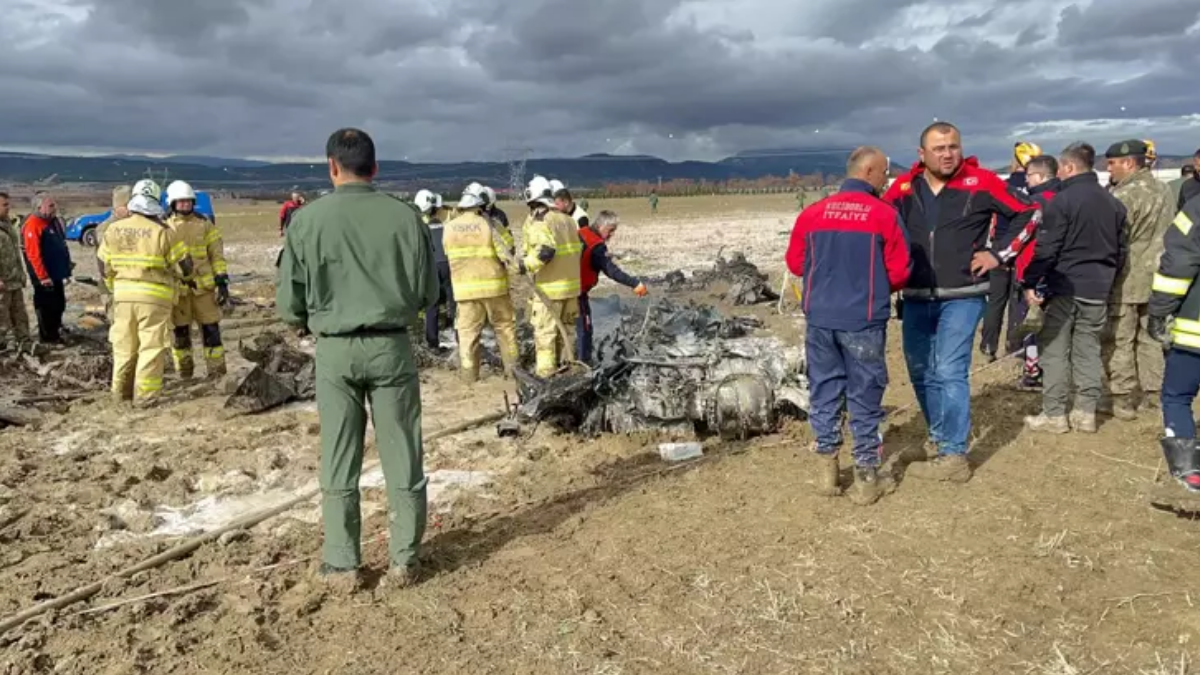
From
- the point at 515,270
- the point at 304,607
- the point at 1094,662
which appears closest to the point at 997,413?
the point at 1094,662

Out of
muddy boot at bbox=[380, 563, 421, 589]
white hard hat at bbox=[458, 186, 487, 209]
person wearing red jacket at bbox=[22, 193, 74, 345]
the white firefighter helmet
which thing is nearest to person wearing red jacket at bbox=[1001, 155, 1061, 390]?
muddy boot at bbox=[380, 563, 421, 589]

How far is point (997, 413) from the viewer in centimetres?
636

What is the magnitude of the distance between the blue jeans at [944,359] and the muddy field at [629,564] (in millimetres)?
384

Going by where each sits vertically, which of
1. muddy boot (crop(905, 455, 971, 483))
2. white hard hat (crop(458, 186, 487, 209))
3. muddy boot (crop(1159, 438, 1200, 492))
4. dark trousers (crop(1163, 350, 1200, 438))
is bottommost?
muddy boot (crop(905, 455, 971, 483))

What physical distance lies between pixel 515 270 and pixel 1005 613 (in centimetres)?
545

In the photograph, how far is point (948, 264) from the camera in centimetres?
467

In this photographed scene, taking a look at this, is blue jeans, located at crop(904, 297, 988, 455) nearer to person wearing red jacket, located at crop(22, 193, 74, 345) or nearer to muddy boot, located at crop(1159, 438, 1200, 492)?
muddy boot, located at crop(1159, 438, 1200, 492)

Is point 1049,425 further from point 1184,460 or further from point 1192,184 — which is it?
point 1192,184

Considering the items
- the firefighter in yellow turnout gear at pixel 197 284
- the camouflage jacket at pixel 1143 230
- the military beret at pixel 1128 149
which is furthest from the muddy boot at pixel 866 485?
the firefighter in yellow turnout gear at pixel 197 284

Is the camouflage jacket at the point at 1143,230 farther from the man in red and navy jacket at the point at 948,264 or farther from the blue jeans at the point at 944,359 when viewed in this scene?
the blue jeans at the point at 944,359

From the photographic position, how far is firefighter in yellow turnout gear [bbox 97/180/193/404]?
23.8ft

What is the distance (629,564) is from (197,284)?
6064mm

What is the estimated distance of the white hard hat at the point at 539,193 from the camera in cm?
780

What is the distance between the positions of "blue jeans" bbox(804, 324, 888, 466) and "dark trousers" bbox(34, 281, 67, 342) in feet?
32.3
